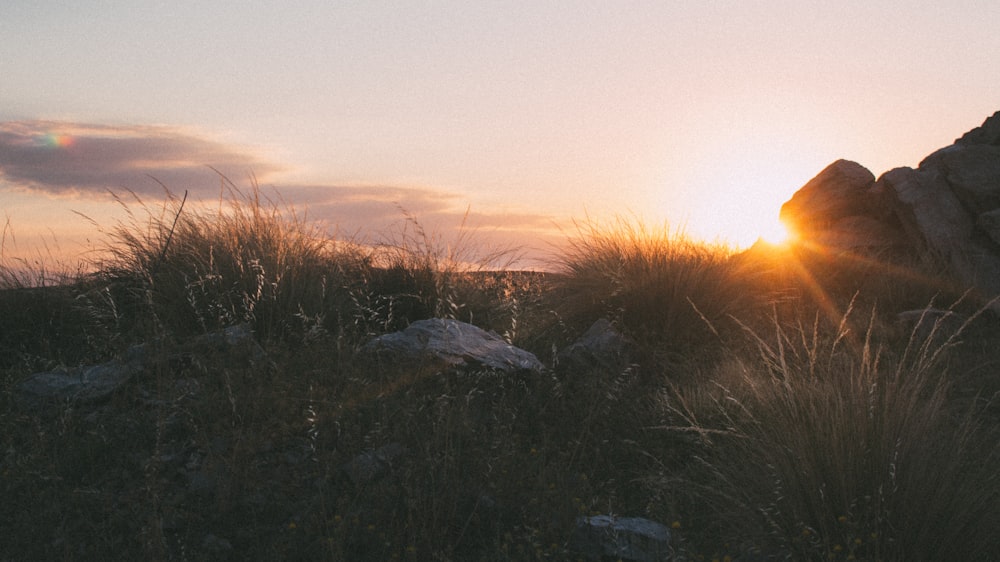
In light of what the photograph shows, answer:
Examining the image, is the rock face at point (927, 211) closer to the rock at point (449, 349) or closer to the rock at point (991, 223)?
the rock at point (991, 223)

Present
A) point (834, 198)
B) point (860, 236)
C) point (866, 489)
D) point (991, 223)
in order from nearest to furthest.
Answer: point (866, 489)
point (991, 223)
point (860, 236)
point (834, 198)

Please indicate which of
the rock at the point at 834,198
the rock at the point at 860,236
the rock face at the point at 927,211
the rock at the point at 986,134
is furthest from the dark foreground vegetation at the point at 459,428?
the rock at the point at 986,134

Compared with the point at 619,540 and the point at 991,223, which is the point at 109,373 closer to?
the point at 619,540

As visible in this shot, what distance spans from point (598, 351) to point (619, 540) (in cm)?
297

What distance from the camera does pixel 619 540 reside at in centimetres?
357

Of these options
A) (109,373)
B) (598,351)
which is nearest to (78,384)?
(109,373)

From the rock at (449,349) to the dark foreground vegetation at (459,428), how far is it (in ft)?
0.45

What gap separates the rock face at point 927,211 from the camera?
9.42 metres

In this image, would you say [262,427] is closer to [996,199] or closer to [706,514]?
[706,514]

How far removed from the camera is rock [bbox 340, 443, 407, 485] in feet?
13.8

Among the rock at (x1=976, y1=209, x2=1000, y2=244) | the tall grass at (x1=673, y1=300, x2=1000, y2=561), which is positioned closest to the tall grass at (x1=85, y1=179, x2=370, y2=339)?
the tall grass at (x1=673, y1=300, x2=1000, y2=561)

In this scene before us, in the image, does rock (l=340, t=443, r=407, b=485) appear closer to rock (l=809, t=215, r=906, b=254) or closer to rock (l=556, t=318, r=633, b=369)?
rock (l=556, t=318, r=633, b=369)

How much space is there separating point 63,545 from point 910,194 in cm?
970

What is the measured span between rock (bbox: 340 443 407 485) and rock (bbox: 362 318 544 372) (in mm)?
1319
